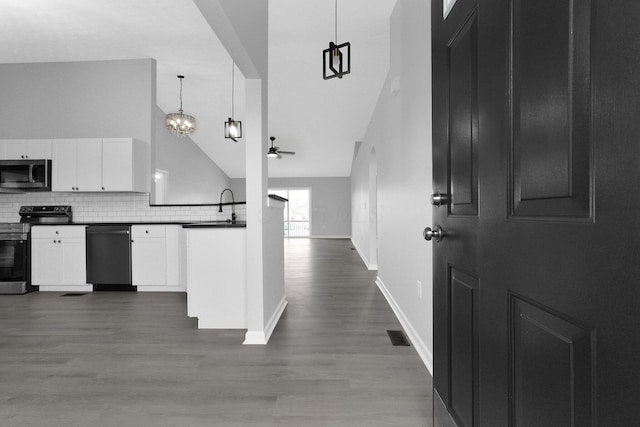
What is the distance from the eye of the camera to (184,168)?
8.55 metres

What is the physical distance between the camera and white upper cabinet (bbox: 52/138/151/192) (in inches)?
175

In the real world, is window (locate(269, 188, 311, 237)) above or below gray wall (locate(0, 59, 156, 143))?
below

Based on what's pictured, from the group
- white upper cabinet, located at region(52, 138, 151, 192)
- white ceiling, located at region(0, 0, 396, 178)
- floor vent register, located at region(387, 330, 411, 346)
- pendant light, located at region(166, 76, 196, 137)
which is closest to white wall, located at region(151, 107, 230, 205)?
white ceiling, located at region(0, 0, 396, 178)

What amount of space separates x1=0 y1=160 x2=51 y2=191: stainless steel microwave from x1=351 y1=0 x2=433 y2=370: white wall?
4355mm

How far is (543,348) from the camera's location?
2.36 feet

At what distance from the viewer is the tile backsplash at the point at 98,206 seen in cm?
476

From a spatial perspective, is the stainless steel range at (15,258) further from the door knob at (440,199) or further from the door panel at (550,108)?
the door panel at (550,108)

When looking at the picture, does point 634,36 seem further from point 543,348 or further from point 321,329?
point 321,329

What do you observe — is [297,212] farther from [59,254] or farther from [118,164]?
[59,254]

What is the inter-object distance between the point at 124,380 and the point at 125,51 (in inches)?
166

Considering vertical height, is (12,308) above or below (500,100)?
below

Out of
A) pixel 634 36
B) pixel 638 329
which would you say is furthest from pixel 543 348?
pixel 634 36

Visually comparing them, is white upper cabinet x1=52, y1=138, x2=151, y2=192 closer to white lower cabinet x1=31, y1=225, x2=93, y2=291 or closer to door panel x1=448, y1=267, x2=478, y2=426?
white lower cabinet x1=31, y1=225, x2=93, y2=291

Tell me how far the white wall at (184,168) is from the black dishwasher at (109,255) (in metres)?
3.20
